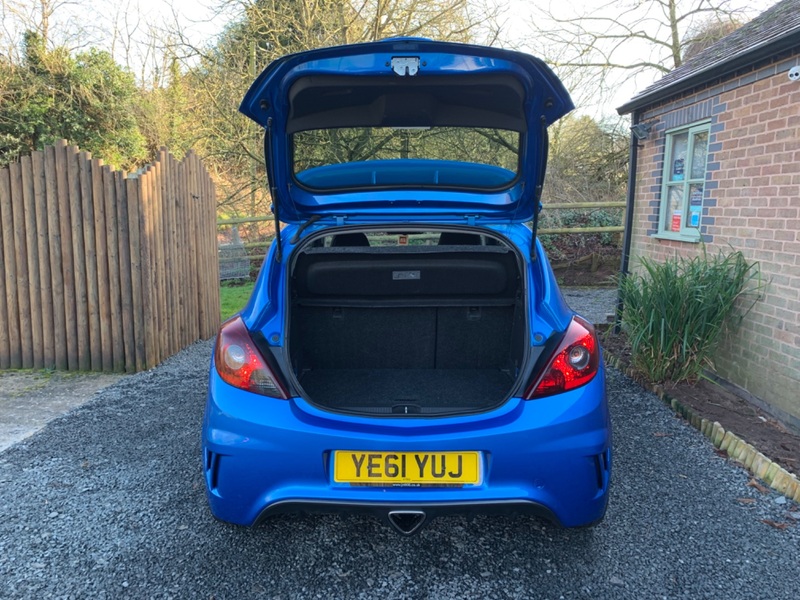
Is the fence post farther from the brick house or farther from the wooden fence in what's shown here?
the brick house

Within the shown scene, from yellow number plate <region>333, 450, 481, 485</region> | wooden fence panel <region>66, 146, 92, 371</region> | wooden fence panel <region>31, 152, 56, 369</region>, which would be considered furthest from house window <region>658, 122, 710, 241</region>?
wooden fence panel <region>31, 152, 56, 369</region>

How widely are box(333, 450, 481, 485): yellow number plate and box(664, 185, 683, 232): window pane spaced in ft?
15.8

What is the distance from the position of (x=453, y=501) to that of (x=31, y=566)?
183 cm

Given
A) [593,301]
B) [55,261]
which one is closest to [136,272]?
[55,261]

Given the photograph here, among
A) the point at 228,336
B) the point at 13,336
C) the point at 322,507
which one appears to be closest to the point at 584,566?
the point at 322,507

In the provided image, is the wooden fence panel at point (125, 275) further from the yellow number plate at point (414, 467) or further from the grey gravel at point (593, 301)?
the grey gravel at point (593, 301)

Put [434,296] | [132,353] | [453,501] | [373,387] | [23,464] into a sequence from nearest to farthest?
1. [453,501]
2. [373,387]
3. [434,296]
4. [23,464]
5. [132,353]

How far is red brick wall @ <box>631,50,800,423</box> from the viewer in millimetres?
4066

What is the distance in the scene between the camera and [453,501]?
2107mm

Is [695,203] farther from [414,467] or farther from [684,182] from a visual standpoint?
[414,467]

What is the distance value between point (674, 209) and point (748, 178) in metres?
1.42

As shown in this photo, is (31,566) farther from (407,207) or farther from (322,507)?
(407,207)

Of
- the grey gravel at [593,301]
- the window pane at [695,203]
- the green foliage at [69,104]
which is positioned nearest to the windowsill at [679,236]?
the window pane at [695,203]

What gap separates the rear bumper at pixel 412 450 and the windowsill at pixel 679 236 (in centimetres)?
389
